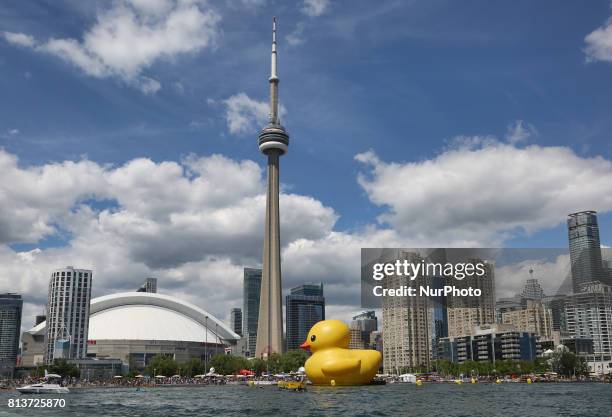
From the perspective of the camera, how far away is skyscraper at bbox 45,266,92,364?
18918cm

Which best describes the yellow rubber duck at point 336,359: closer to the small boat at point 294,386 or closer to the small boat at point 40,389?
the small boat at point 294,386

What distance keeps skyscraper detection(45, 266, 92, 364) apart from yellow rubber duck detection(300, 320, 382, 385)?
13293 cm

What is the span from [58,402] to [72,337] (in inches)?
5227

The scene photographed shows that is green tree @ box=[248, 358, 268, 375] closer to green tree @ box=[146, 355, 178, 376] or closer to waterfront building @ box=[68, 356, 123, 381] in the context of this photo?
green tree @ box=[146, 355, 178, 376]

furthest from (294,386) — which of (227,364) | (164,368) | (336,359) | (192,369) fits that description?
(164,368)

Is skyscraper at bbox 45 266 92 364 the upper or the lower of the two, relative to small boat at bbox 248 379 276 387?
upper

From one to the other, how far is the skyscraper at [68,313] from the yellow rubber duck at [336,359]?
436 ft

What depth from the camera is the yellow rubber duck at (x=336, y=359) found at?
68.4m

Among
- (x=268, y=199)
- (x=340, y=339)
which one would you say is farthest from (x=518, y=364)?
(x=340, y=339)

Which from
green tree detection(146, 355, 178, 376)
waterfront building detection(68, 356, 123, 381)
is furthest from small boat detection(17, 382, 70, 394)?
waterfront building detection(68, 356, 123, 381)

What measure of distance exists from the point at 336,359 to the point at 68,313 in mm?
146764

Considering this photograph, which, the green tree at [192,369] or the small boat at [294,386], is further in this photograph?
the green tree at [192,369]

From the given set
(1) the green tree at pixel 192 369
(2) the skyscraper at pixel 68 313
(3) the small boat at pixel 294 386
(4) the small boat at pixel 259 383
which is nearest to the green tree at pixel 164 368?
(1) the green tree at pixel 192 369

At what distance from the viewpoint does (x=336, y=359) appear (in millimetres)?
68188
